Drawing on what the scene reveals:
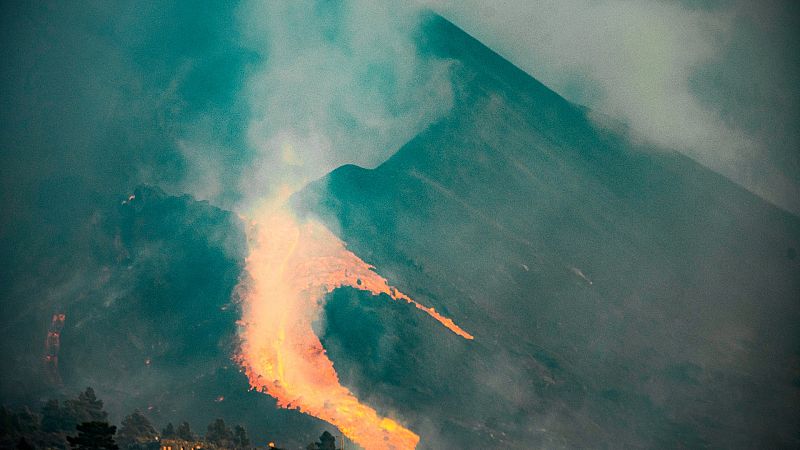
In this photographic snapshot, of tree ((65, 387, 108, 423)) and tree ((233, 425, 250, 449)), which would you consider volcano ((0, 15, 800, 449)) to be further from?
tree ((65, 387, 108, 423))

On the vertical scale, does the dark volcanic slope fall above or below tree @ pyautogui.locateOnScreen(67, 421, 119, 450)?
above

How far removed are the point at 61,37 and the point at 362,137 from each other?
20304mm

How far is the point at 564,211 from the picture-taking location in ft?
135

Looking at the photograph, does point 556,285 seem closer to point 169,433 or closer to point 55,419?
point 169,433

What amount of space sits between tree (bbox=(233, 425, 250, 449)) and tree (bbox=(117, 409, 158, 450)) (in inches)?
123

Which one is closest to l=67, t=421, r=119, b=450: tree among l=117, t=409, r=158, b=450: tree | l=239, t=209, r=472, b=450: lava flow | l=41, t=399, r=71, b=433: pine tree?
l=117, t=409, r=158, b=450: tree

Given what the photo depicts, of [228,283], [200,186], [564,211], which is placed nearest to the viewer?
[228,283]

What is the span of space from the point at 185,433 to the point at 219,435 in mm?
1346

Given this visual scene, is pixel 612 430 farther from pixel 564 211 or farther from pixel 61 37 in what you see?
pixel 61 37

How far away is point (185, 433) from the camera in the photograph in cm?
2444

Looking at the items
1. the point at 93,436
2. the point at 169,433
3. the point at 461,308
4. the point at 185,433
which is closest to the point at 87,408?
the point at 169,433

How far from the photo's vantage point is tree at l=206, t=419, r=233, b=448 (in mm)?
24391

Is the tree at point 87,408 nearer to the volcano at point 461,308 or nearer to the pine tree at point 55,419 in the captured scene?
the pine tree at point 55,419

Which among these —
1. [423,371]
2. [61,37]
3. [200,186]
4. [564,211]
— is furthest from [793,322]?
[61,37]
